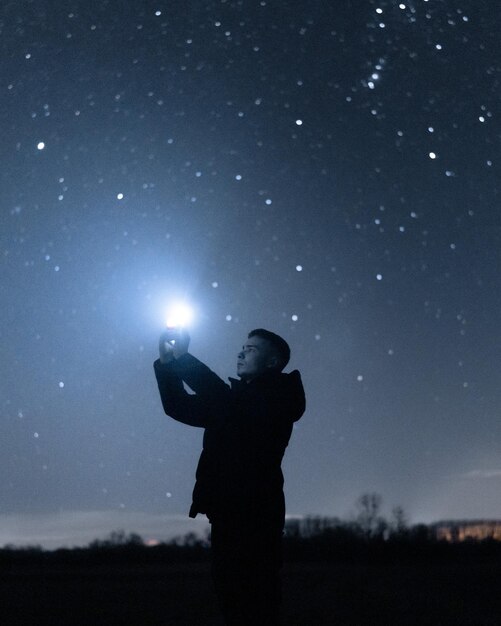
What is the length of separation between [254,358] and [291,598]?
664cm

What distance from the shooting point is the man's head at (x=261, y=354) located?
10.2ft

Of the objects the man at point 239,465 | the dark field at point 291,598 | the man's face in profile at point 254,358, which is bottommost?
the dark field at point 291,598

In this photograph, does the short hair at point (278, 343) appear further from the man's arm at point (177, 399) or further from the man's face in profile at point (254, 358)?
the man's arm at point (177, 399)

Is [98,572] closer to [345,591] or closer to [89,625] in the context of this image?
[345,591]

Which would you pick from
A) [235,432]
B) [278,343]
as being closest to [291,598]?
[278,343]

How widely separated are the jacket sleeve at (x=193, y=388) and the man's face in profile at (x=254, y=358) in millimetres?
184

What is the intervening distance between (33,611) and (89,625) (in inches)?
58.8

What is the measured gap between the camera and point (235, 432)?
9.39 feet

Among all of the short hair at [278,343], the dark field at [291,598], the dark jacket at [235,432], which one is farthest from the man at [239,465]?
the dark field at [291,598]

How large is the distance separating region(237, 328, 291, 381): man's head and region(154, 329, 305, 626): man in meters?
0.07

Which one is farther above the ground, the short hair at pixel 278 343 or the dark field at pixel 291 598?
the short hair at pixel 278 343

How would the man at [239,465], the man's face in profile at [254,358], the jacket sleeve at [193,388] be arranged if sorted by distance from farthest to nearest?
1. the man's face in profile at [254,358]
2. the jacket sleeve at [193,388]
3. the man at [239,465]

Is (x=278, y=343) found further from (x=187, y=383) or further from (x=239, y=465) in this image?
(x=239, y=465)

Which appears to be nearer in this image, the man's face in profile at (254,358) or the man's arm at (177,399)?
the man's arm at (177,399)
